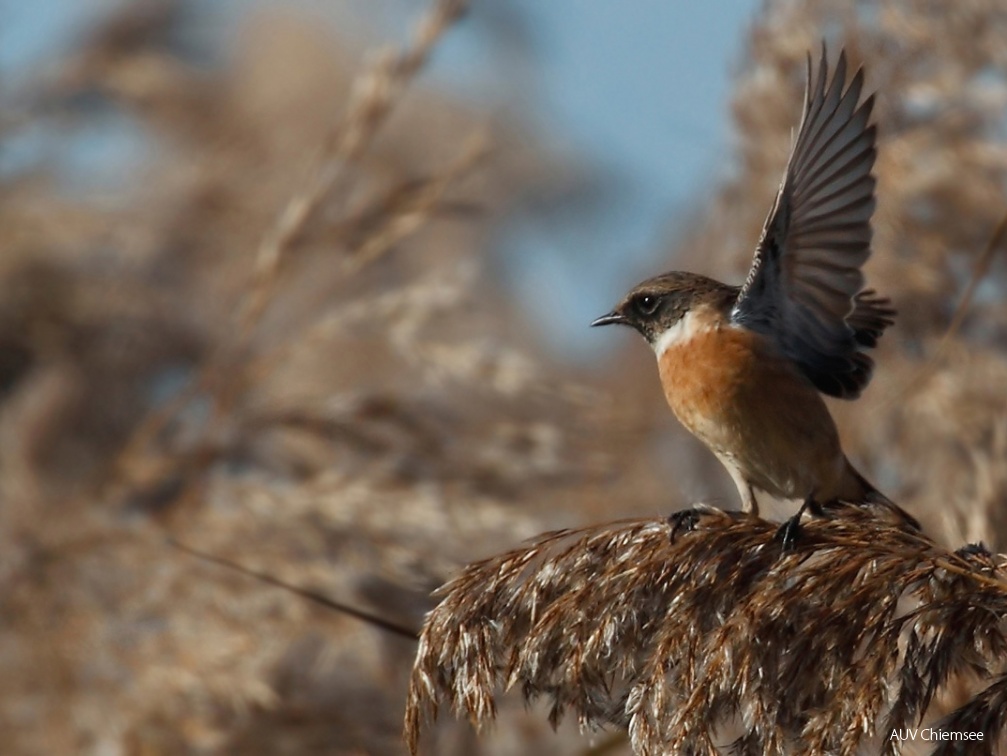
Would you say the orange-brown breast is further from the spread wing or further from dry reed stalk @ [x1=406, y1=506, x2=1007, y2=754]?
dry reed stalk @ [x1=406, y1=506, x2=1007, y2=754]

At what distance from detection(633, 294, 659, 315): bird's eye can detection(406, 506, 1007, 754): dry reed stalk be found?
1044 mm

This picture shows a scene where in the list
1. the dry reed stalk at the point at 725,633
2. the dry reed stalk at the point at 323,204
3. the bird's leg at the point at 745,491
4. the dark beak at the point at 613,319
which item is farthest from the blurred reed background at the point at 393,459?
the dry reed stalk at the point at 725,633

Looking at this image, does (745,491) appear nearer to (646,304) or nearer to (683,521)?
(646,304)

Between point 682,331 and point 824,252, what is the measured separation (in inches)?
14.8

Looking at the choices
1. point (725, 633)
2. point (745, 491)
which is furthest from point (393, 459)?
point (725, 633)

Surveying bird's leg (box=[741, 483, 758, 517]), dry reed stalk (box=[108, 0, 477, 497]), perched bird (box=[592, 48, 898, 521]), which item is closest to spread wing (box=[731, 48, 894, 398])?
perched bird (box=[592, 48, 898, 521])

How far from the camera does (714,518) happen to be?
212 cm

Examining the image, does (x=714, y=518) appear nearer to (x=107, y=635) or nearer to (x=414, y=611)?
(x=414, y=611)

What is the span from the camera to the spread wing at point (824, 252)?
100 inches

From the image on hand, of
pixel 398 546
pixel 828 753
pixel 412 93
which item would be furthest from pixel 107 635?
pixel 412 93

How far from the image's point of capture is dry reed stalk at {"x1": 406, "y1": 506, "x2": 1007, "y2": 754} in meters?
1.87

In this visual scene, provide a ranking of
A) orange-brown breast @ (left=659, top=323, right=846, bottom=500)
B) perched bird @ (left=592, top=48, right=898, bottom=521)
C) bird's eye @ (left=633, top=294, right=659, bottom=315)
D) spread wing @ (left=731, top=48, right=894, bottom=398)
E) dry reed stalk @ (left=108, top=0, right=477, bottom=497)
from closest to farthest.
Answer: spread wing @ (left=731, top=48, right=894, bottom=398) → perched bird @ (left=592, top=48, right=898, bottom=521) → orange-brown breast @ (left=659, top=323, right=846, bottom=500) → bird's eye @ (left=633, top=294, right=659, bottom=315) → dry reed stalk @ (left=108, top=0, right=477, bottom=497)

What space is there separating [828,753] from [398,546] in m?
1.57

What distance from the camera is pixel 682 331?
3.09 metres
